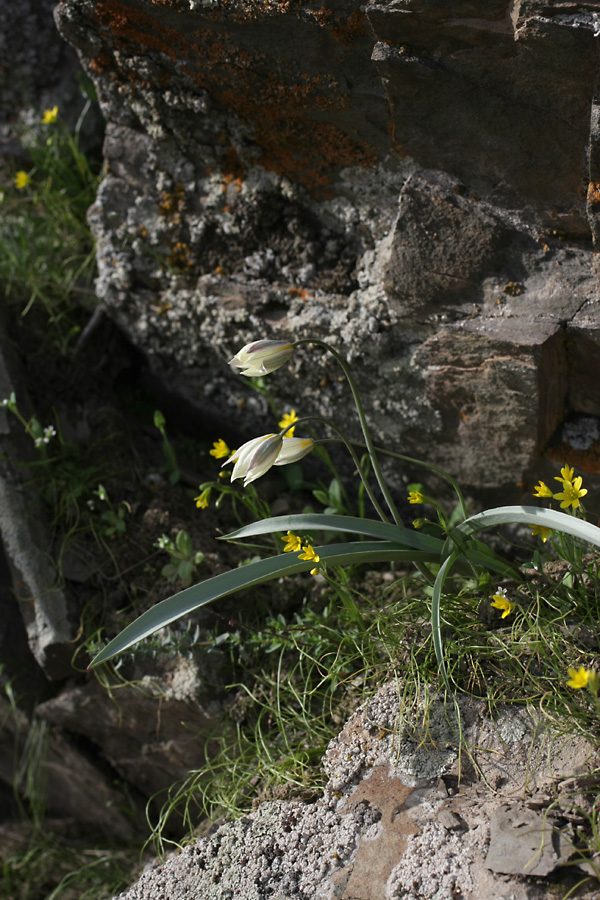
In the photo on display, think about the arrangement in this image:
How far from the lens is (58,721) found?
2121 millimetres

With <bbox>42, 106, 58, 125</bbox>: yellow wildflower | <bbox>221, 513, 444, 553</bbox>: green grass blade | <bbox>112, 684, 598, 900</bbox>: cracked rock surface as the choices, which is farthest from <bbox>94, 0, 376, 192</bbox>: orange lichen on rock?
<bbox>112, 684, 598, 900</bbox>: cracked rock surface

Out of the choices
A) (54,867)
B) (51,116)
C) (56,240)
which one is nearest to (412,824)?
(54,867)

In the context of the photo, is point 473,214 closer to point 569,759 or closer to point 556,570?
point 556,570

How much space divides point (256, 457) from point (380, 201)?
76 cm

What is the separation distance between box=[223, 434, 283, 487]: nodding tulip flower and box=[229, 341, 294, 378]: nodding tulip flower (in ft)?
0.46

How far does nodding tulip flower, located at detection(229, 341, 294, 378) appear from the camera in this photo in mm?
1424

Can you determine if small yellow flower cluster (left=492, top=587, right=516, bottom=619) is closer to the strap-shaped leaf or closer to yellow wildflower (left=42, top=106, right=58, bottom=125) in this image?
the strap-shaped leaf

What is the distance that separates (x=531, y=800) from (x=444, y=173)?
1309 millimetres

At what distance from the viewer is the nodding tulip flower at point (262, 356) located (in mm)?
1424

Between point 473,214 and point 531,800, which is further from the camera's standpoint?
point 473,214

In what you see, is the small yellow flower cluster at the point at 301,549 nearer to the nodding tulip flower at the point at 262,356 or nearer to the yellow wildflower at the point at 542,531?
the nodding tulip flower at the point at 262,356

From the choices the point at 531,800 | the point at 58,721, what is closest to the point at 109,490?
the point at 58,721

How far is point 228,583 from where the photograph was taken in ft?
4.85

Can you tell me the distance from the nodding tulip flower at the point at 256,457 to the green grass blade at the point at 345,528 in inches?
5.7
